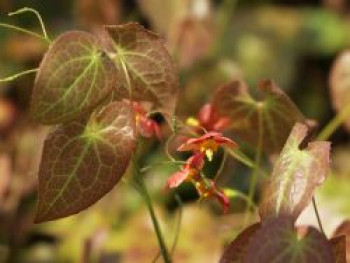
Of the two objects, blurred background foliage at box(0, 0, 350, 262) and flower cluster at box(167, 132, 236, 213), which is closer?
flower cluster at box(167, 132, 236, 213)

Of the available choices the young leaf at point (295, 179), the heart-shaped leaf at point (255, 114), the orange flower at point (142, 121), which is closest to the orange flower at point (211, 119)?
the heart-shaped leaf at point (255, 114)

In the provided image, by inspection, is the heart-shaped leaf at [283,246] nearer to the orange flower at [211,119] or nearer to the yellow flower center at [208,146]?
the yellow flower center at [208,146]

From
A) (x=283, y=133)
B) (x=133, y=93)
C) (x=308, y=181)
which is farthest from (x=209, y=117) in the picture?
(x=308, y=181)

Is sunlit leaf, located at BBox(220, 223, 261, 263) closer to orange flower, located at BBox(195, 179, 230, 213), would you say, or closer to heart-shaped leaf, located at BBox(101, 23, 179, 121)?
orange flower, located at BBox(195, 179, 230, 213)

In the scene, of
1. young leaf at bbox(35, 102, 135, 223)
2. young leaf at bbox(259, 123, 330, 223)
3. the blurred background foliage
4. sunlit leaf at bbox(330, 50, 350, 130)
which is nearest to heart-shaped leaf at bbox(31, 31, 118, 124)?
young leaf at bbox(35, 102, 135, 223)

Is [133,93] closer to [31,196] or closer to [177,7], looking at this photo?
[177,7]
